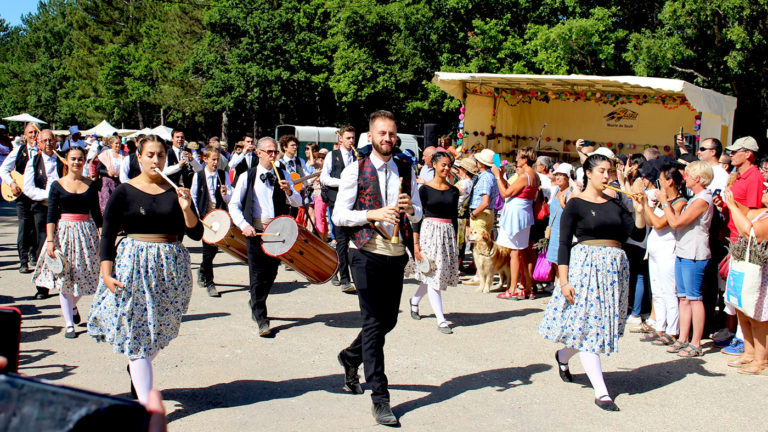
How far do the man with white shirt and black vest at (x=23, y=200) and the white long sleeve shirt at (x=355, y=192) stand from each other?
6.92 m

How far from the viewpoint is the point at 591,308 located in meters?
5.03

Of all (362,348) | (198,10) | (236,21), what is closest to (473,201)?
(362,348)

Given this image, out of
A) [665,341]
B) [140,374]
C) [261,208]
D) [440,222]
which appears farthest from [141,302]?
[665,341]

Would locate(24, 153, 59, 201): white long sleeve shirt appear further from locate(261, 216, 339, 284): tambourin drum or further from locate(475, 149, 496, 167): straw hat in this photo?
locate(475, 149, 496, 167): straw hat

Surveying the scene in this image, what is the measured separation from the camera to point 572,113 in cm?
1891

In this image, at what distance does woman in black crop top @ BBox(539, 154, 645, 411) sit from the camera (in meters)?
5.00

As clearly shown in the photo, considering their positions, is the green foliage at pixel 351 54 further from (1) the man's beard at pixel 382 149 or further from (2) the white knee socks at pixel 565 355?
(1) the man's beard at pixel 382 149

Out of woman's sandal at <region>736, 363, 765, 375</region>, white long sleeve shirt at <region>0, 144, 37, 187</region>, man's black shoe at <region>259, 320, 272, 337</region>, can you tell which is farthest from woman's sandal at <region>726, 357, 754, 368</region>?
white long sleeve shirt at <region>0, 144, 37, 187</region>

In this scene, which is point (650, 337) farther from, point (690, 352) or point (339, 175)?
point (339, 175)

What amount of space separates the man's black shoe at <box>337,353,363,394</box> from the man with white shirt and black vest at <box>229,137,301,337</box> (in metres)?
1.71

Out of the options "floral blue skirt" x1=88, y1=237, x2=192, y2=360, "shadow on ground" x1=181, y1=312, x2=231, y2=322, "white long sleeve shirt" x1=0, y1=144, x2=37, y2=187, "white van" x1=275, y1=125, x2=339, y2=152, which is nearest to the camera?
"floral blue skirt" x1=88, y1=237, x2=192, y2=360

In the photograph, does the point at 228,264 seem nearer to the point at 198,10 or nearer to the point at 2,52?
the point at 198,10

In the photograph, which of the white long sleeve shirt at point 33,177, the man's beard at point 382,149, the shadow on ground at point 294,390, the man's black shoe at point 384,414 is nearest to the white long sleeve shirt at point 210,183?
the white long sleeve shirt at point 33,177

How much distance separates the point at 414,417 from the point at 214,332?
9.26ft
